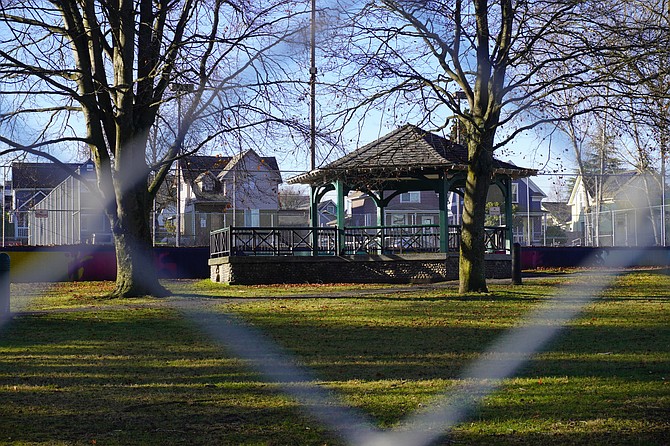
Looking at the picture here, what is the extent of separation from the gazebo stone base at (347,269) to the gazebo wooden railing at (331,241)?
1.67 ft

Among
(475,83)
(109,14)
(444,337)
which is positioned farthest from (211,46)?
(444,337)

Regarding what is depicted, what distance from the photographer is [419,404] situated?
24.1 ft

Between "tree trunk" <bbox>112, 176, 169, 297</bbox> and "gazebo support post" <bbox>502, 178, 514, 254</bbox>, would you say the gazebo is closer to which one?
"gazebo support post" <bbox>502, 178, 514, 254</bbox>

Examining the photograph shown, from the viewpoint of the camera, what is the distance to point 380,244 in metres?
29.1

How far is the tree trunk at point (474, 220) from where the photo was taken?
774 inches

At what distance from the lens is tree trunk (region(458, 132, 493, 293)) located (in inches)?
774

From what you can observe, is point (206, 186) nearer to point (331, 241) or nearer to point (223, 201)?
point (223, 201)

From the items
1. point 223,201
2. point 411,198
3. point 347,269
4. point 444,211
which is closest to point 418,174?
point 444,211

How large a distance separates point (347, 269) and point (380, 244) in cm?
158

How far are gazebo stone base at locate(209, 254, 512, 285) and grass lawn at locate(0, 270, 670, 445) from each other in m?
9.06

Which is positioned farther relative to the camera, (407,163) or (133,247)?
(407,163)

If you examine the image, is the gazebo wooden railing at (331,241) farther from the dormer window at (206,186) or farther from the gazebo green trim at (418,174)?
the dormer window at (206,186)

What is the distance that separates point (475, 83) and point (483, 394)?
1299 cm

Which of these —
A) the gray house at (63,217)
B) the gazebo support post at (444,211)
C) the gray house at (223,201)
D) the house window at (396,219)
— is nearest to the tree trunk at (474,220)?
the gazebo support post at (444,211)
